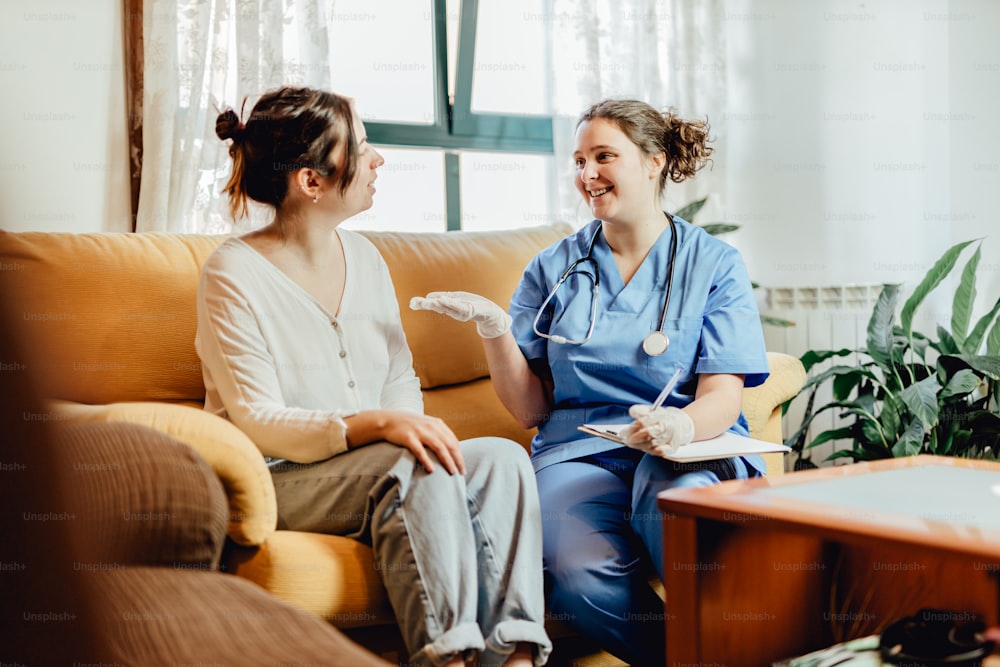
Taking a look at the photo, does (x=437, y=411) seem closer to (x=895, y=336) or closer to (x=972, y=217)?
(x=895, y=336)

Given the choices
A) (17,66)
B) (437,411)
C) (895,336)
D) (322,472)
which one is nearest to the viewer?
(322,472)

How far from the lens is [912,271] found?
10.2 ft

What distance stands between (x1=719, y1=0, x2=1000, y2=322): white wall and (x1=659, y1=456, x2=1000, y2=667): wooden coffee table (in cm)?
170

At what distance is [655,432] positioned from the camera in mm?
1440

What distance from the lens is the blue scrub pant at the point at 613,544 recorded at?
1425 mm

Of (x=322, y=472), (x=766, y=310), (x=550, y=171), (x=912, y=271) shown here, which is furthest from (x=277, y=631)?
(x=912, y=271)

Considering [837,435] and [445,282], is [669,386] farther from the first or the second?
[837,435]

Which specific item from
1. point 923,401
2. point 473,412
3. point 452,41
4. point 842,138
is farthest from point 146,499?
point 842,138

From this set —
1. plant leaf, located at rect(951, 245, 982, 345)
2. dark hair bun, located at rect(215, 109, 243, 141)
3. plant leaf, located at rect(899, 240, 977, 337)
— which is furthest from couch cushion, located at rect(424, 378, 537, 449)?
plant leaf, located at rect(951, 245, 982, 345)

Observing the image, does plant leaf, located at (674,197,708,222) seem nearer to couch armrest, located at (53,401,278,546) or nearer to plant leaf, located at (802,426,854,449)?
plant leaf, located at (802,426,854,449)

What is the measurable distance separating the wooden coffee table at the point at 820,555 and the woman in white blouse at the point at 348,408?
229 millimetres

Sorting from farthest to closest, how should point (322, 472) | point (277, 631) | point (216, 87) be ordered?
point (216, 87)
point (322, 472)
point (277, 631)

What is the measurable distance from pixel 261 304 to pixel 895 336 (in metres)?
1.95

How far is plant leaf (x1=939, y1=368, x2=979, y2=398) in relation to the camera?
7.64 feet
